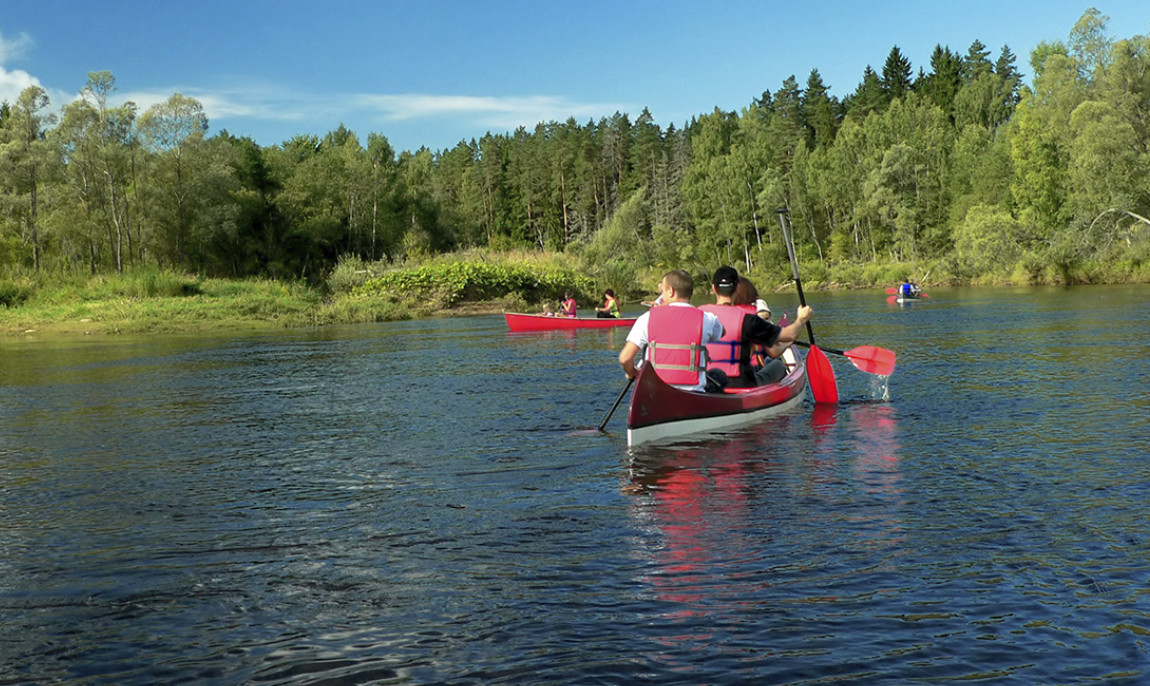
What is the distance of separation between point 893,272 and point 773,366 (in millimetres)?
61421

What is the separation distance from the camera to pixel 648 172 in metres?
114

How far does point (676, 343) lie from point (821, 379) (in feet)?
13.7

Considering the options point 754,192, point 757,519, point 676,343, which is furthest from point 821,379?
point 754,192

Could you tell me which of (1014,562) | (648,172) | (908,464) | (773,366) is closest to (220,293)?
(773,366)

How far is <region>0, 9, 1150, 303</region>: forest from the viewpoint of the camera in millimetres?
46969

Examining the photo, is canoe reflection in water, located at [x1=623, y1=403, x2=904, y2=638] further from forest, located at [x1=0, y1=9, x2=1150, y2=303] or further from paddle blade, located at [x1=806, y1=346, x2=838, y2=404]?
forest, located at [x1=0, y1=9, x2=1150, y2=303]

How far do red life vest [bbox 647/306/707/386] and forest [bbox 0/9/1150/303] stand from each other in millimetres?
26934

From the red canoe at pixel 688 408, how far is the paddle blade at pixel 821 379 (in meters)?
1.23

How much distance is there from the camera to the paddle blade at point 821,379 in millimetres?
13391

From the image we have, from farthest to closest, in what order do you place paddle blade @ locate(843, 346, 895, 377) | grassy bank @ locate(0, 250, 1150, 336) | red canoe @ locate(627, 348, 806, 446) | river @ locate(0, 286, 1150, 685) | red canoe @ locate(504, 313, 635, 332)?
grassy bank @ locate(0, 250, 1150, 336)
red canoe @ locate(504, 313, 635, 332)
paddle blade @ locate(843, 346, 895, 377)
red canoe @ locate(627, 348, 806, 446)
river @ locate(0, 286, 1150, 685)

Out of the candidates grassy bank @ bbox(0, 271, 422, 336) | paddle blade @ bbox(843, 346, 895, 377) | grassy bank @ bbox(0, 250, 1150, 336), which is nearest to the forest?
grassy bank @ bbox(0, 250, 1150, 336)

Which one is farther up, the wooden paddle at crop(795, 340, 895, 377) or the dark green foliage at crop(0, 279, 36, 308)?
the dark green foliage at crop(0, 279, 36, 308)

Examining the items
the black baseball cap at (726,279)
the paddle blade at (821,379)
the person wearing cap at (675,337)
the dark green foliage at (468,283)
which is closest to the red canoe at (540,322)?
the dark green foliage at (468,283)

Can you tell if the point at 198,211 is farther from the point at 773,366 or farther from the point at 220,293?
the point at 773,366
